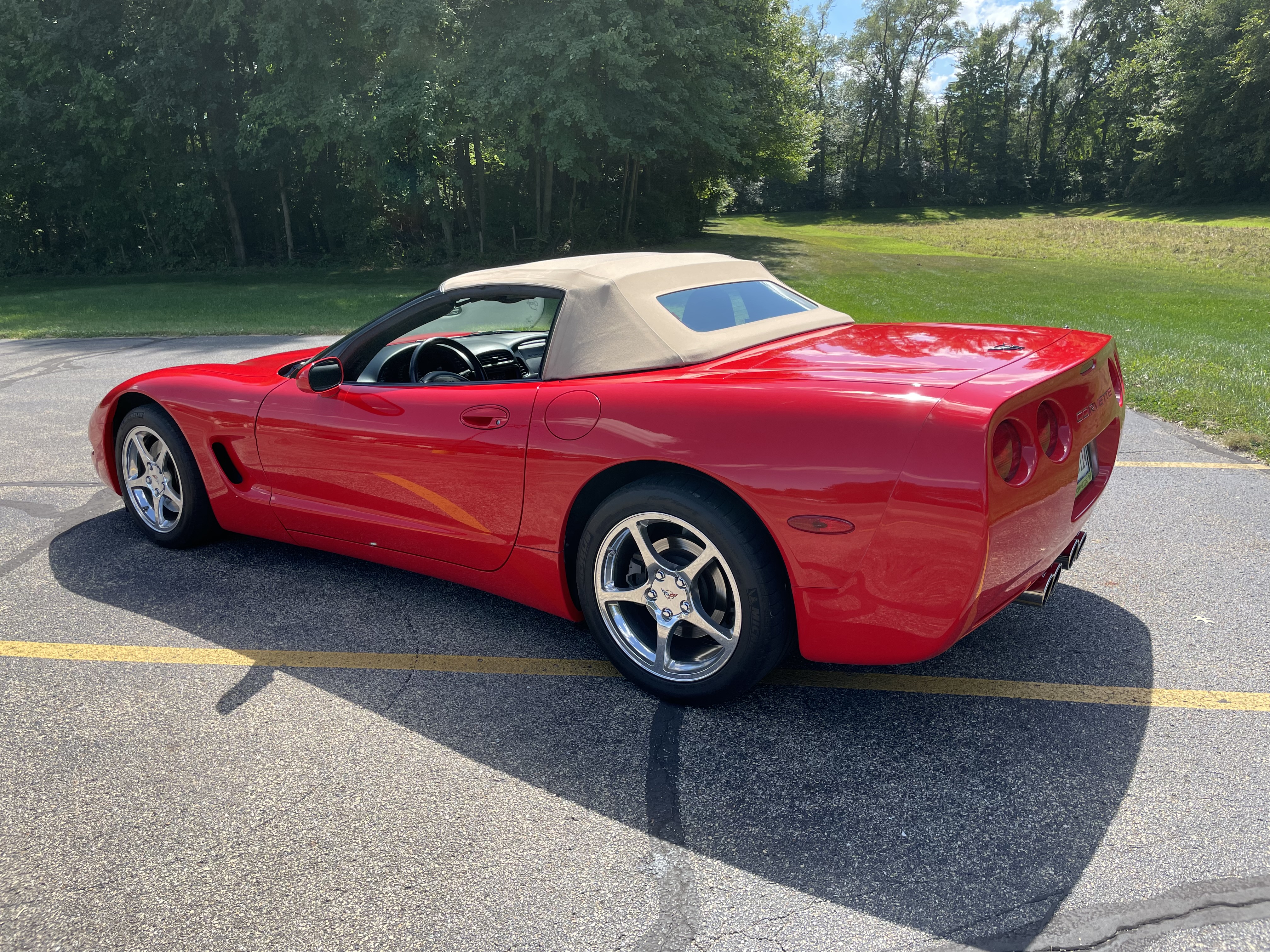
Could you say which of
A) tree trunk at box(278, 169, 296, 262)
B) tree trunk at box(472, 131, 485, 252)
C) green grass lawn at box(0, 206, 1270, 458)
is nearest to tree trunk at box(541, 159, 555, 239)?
tree trunk at box(472, 131, 485, 252)

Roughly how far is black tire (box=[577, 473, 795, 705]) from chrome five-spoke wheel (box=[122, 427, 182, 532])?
2.44 meters

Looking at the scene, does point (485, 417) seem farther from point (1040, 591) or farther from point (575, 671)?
point (1040, 591)

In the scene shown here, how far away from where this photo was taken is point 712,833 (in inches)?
94.0

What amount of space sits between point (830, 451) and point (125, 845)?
2152 mm

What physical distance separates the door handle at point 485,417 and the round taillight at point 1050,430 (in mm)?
1720

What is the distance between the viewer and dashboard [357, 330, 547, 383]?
3.89m

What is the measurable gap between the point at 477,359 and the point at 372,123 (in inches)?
765

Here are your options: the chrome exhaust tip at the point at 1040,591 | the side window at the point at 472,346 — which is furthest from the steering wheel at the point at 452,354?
the chrome exhaust tip at the point at 1040,591

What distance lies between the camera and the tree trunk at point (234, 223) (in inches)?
1148

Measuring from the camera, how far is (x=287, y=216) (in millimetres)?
29312

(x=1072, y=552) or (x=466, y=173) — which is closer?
(x=1072, y=552)

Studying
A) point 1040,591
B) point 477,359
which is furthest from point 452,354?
point 1040,591

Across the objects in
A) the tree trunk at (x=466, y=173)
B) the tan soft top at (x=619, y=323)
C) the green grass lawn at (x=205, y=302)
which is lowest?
the green grass lawn at (x=205, y=302)

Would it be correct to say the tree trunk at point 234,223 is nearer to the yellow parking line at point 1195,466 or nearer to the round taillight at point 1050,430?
the yellow parking line at point 1195,466
